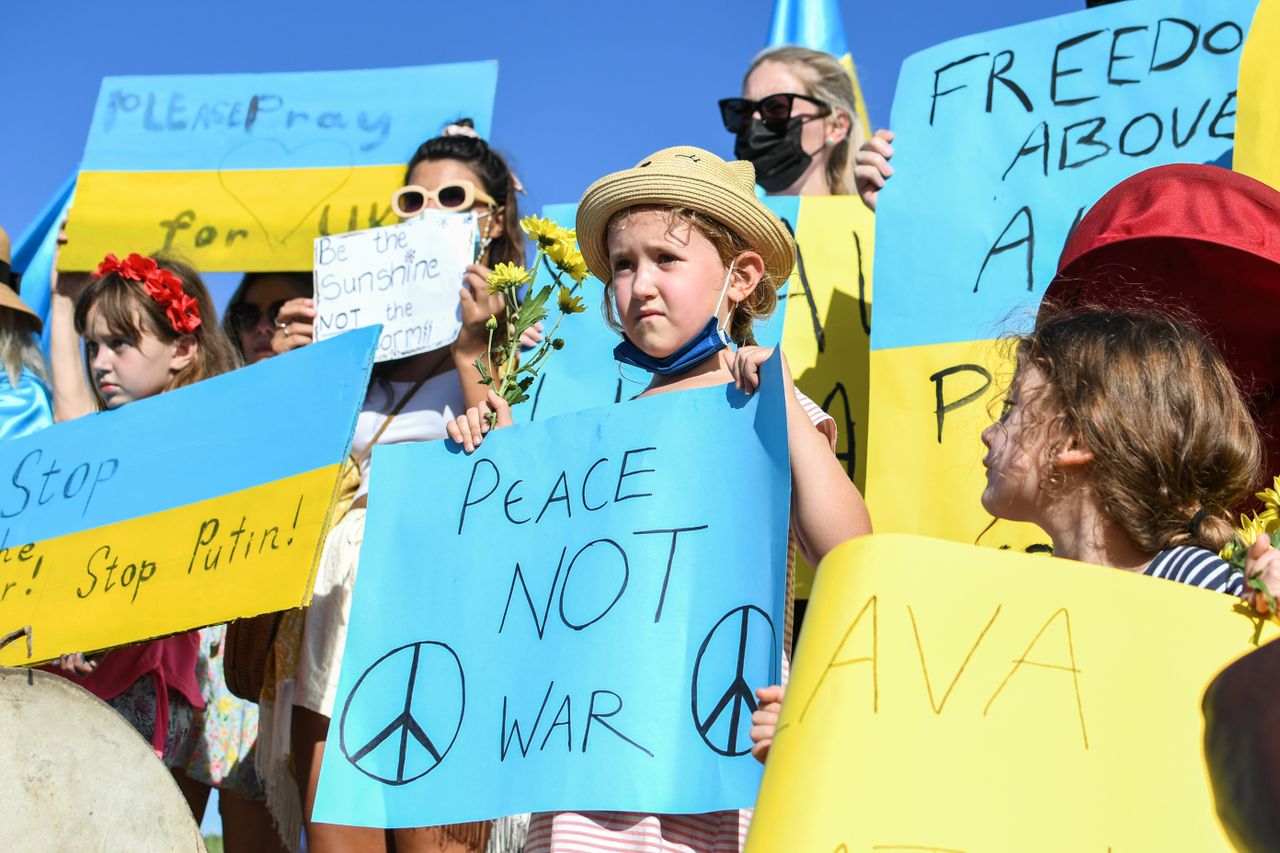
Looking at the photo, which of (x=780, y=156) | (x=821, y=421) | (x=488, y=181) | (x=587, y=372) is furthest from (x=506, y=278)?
(x=780, y=156)

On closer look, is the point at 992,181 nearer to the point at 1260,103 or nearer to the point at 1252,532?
the point at 1260,103

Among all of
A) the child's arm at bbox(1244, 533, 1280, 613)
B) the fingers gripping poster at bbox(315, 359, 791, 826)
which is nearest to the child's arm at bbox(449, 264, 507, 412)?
the fingers gripping poster at bbox(315, 359, 791, 826)

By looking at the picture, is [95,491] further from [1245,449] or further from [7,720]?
[1245,449]

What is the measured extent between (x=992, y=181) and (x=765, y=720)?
190 centimetres

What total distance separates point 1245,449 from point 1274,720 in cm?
73

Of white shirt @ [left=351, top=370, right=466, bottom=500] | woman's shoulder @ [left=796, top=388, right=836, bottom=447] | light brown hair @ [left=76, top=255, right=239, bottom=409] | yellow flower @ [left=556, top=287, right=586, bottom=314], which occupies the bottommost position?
woman's shoulder @ [left=796, top=388, right=836, bottom=447]

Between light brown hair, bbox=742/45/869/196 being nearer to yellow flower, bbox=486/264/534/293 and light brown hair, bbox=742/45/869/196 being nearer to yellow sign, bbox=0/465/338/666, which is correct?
yellow flower, bbox=486/264/534/293

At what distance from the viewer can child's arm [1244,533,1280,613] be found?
1.55 m

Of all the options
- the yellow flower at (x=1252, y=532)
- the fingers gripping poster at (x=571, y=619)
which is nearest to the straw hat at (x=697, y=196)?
the fingers gripping poster at (x=571, y=619)

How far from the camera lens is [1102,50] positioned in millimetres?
3346

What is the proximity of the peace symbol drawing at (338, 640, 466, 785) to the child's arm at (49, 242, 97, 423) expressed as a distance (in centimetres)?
213

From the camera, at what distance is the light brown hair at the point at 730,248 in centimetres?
257

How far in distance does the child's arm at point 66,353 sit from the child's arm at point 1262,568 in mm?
3405

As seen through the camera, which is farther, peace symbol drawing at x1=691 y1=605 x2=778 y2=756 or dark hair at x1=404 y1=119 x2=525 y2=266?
dark hair at x1=404 y1=119 x2=525 y2=266
